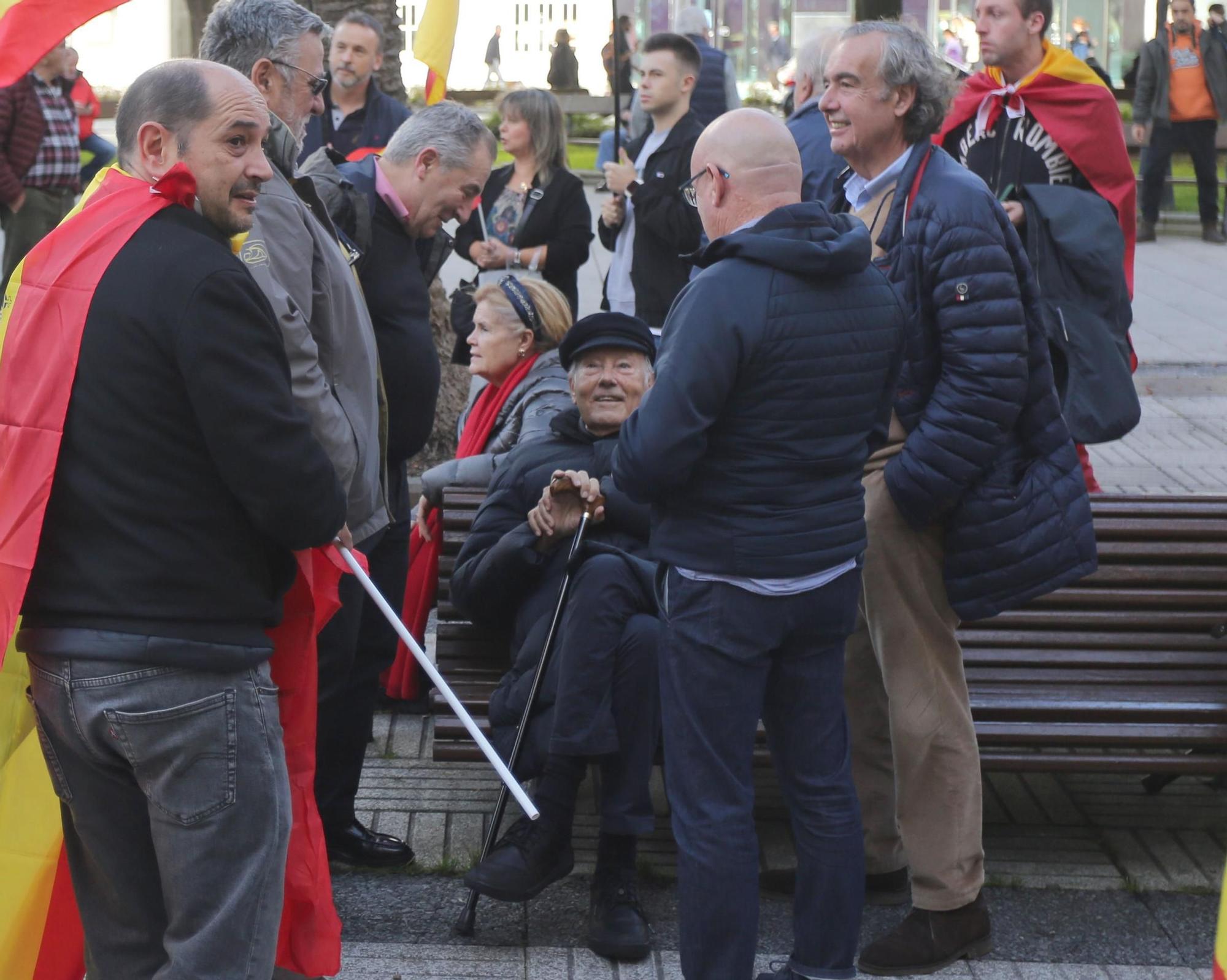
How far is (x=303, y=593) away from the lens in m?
3.03

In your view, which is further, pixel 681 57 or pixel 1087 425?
pixel 681 57

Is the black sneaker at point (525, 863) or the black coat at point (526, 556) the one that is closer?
the black sneaker at point (525, 863)

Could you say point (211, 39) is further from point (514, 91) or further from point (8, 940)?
point (514, 91)

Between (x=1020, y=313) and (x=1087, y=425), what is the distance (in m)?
1.17

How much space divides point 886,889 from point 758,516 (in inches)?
52.8

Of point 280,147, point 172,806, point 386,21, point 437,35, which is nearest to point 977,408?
point 280,147

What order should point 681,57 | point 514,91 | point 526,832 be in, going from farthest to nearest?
point 514,91, point 681,57, point 526,832

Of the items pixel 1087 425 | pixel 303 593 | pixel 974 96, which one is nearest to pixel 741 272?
pixel 303 593

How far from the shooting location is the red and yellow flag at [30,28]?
2.90 meters

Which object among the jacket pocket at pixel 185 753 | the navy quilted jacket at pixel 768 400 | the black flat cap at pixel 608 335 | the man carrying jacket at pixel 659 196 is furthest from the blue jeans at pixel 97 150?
the jacket pocket at pixel 185 753

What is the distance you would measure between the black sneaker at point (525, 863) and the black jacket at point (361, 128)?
422cm

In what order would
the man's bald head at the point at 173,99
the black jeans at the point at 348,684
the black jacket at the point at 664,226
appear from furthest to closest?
the black jacket at the point at 664,226
the black jeans at the point at 348,684
the man's bald head at the point at 173,99

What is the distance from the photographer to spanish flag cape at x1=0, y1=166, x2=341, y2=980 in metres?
2.58

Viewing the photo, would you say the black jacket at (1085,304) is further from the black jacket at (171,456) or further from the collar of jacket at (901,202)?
the black jacket at (171,456)
